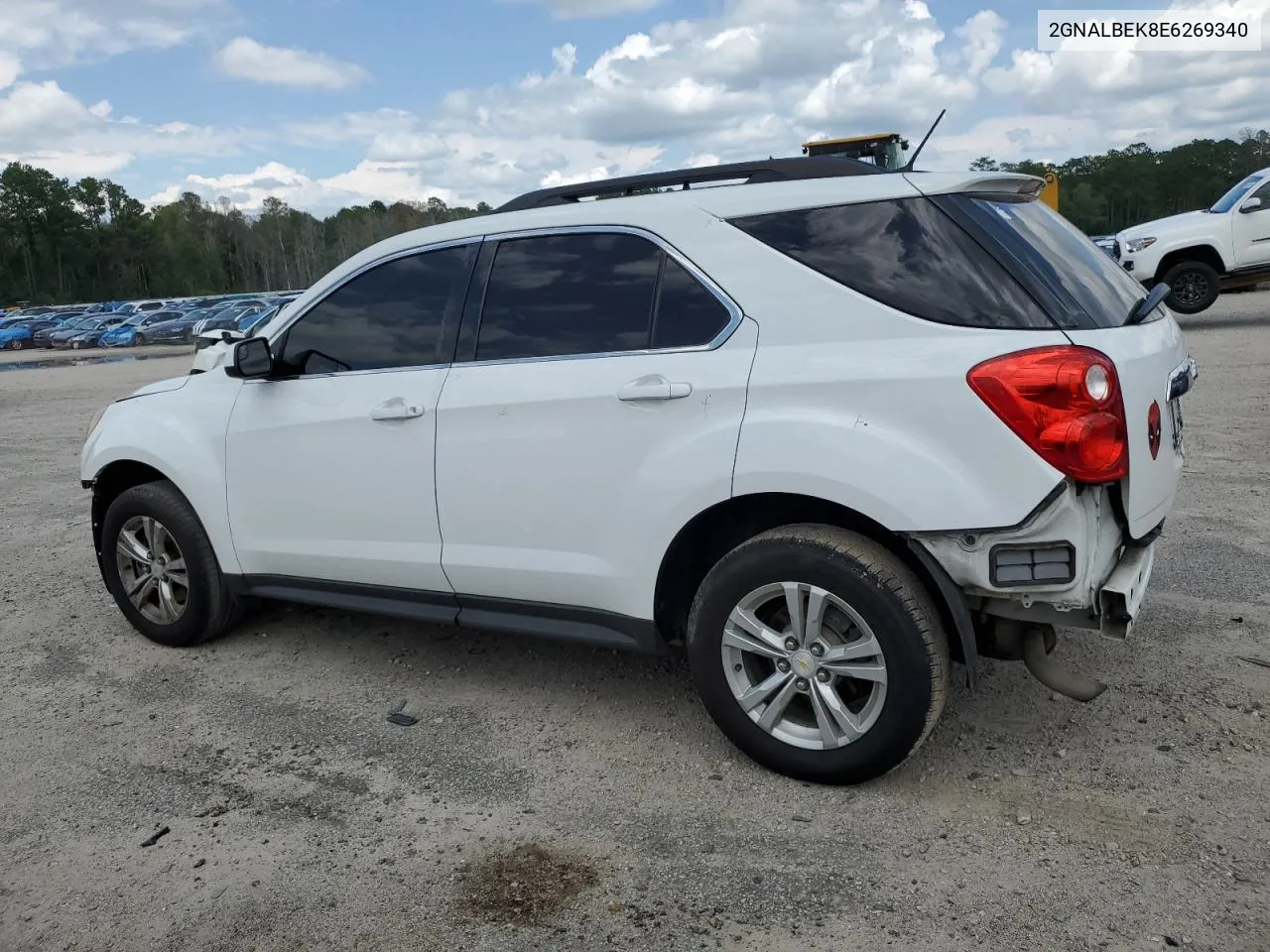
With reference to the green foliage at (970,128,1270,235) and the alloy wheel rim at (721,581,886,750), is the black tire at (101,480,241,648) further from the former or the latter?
the green foliage at (970,128,1270,235)

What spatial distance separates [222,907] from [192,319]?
44817 mm

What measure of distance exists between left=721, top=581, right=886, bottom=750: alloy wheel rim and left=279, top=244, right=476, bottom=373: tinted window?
1545 millimetres

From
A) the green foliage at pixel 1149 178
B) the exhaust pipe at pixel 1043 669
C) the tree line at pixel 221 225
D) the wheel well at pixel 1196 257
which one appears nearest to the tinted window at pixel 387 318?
the exhaust pipe at pixel 1043 669

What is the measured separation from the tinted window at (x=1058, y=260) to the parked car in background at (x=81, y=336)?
149 ft

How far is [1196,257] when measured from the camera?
14781mm

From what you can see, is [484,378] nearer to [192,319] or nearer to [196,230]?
[192,319]

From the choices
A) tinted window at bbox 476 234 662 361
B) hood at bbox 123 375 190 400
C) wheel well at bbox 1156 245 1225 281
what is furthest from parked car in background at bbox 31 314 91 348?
tinted window at bbox 476 234 662 361

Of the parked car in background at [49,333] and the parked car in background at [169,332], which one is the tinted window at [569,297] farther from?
the parked car in background at [49,333]

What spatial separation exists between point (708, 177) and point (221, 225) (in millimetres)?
156862

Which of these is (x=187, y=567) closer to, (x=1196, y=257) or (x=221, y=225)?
(x=1196, y=257)

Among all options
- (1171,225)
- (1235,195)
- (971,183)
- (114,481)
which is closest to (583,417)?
(971,183)

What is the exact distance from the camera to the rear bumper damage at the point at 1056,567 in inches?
114

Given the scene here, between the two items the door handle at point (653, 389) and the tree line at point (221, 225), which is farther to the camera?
the tree line at point (221, 225)

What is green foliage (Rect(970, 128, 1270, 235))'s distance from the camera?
93.4 meters
